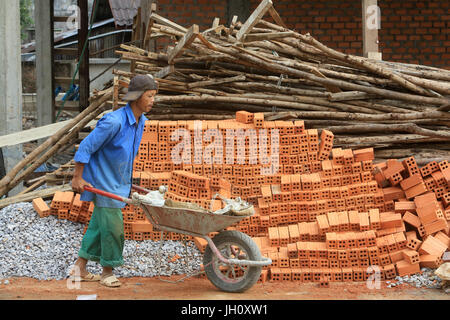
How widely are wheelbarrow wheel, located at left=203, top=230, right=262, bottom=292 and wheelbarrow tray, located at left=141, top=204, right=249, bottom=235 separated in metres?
0.22

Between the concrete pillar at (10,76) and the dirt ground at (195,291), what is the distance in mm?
3358

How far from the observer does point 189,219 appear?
18.5ft

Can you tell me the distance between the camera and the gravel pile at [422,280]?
21.0ft

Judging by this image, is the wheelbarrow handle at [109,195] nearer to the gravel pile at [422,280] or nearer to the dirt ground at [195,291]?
the dirt ground at [195,291]

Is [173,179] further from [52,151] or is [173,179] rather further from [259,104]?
[52,151]

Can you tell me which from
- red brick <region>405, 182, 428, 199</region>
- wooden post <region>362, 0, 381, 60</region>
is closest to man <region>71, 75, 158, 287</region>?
red brick <region>405, 182, 428, 199</region>

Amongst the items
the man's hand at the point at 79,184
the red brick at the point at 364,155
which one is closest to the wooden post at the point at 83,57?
the red brick at the point at 364,155

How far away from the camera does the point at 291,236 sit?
22.9 ft

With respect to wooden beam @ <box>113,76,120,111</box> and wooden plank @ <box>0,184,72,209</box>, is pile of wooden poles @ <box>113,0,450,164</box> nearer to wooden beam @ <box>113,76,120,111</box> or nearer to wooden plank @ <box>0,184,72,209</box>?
wooden beam @ <box>113,76,120,111</box>

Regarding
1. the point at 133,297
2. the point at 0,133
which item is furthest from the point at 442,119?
the point at 0,133

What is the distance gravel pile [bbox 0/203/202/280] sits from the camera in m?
6.74

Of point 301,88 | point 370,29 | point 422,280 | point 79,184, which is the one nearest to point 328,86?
point 301,88

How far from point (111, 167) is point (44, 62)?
29.3 ft

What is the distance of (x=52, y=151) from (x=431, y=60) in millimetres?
7715
